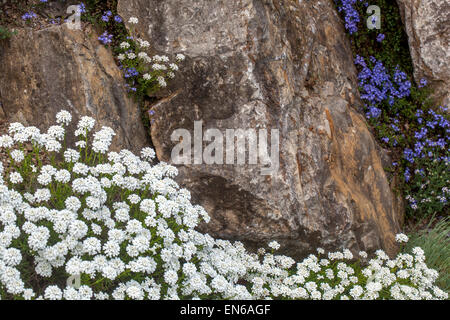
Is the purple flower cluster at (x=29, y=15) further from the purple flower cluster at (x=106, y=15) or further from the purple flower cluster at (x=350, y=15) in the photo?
the purple flower cluster at (x=350, y=15)

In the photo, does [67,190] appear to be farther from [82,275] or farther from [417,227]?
[417,227]

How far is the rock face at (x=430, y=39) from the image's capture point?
23.4 feet

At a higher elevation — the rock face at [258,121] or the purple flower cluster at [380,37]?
the purple flower cluster at [380,37]

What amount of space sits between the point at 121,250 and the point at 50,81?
2396 mm

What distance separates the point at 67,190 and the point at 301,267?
8.34 ft

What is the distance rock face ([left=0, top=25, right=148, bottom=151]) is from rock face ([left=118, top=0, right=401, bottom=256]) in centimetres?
70

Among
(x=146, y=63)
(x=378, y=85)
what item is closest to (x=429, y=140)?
(x=378, y=85)

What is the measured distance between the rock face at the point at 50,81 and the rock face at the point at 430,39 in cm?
487

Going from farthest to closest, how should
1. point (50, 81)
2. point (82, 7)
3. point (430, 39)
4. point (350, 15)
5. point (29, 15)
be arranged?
point (350, 15) → point (430, 39) → point (82, 7) → point (29, 15) → point (50, 81)

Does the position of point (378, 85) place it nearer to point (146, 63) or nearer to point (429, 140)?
point (429, 140)

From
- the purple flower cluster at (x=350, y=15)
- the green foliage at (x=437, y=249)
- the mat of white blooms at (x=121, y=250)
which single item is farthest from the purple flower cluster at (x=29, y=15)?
the green foliage at (x=437, y=249)

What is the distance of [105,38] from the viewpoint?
573cm

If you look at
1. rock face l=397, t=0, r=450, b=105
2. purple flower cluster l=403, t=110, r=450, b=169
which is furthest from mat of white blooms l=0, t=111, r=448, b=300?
rock face l=397, t=0, r=450, b=105
